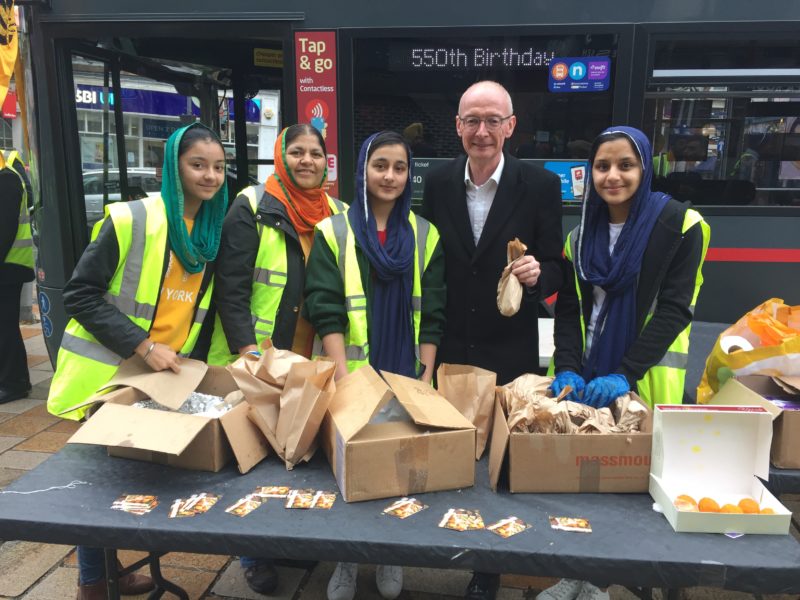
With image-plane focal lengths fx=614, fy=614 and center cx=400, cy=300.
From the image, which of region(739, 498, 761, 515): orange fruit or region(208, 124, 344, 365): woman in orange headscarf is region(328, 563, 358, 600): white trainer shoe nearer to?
region(208, 124, 344, 365): woman in orange headscarf

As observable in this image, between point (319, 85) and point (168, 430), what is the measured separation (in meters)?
2.56

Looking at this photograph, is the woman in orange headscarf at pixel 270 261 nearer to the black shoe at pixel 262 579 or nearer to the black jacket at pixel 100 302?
the black shoe at pixel 262 579

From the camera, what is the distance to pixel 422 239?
7.78ft

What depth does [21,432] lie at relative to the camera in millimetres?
3975

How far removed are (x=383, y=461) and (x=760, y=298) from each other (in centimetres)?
297

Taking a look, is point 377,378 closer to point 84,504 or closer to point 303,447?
point 303,447

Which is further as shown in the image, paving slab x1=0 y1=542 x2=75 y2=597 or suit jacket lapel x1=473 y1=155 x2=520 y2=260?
paving slab x1=0 y1=542 x2=75 y2=597

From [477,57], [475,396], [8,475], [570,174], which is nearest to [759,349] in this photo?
[475,396]

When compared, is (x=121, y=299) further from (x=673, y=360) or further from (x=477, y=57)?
(x=477, y=57)

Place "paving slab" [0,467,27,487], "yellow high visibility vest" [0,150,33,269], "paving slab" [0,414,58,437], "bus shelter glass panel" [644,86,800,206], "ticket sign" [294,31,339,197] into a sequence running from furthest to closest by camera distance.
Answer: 1. "yellow high visibility vest" [0,150,33,269]
2. "paving slab" [0,414,58,437]
3. "ticket sign" [294,31,339,197]
4. "bus shelter glass panel" [644,86,800,206]
5. "paving slab" [0,467,27,487]

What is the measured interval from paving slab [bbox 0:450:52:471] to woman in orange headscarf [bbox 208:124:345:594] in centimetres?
181

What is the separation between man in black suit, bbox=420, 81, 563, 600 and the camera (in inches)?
91.4

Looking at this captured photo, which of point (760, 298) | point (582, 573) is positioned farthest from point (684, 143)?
point (582, 573)

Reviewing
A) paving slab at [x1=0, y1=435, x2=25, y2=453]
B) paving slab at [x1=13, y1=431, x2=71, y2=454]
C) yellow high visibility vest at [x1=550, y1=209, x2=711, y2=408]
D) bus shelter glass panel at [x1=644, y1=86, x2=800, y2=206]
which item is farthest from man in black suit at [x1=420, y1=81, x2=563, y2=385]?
paving slab at [x1=0, y1=435, x2=25, y2=453]
